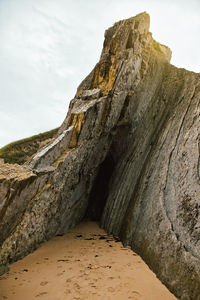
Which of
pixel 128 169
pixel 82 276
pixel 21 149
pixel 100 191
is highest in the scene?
pixel 21 149

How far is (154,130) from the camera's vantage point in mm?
10805

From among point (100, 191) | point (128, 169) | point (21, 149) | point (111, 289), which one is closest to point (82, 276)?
point (111, 289)

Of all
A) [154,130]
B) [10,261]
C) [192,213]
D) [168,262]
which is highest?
[154,130]

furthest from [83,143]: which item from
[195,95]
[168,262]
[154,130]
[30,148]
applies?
[30,148]

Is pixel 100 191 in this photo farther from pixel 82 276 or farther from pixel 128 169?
pixel 82 276

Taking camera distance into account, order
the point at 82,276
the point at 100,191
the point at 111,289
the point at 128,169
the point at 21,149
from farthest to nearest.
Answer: the point at 21,149 → the point at 100,191 → the point at 128,169 → the point at 82,276 → the point at 111,289

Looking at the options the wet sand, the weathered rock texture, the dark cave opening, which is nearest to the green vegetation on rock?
the dark cave opening

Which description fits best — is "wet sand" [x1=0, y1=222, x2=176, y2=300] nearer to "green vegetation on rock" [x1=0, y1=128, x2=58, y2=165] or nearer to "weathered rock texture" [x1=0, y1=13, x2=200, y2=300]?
"weathered rock texture" [x1=0, y1=13, x2=200, y2=300]

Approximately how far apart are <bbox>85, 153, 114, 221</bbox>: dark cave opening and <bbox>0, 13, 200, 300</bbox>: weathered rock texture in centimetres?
6

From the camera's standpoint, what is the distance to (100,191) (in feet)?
44.9

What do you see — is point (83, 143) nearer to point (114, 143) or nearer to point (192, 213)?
point (114, 143)

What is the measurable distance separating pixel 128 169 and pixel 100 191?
3.44 meters

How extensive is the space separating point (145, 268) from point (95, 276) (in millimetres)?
1555

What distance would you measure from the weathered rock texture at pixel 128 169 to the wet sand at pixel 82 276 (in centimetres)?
47
